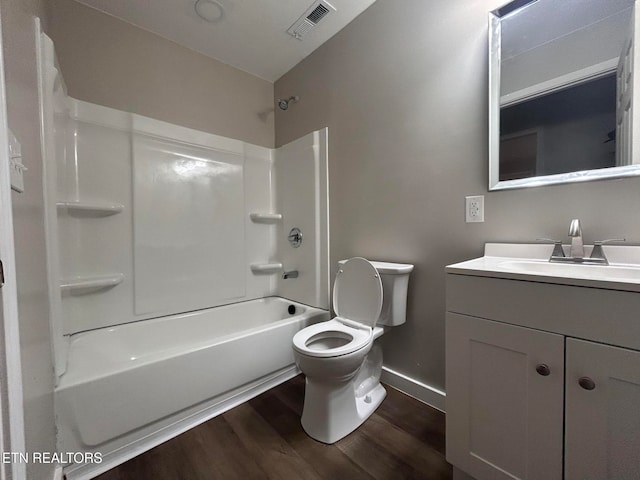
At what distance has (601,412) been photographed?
0.64 metres

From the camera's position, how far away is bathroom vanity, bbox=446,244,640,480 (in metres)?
0.62

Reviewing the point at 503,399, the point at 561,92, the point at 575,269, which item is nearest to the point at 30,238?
the point at 503,399

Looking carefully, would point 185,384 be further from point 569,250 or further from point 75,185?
point 569,250

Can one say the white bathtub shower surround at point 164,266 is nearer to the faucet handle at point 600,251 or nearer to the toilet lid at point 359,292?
the toilet lid at point 359,292

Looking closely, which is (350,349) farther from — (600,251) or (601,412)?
(600,251)

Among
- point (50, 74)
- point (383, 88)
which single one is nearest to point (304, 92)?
point (383, 88)

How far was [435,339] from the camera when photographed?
4.53 feet

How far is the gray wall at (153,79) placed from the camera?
1550 mm

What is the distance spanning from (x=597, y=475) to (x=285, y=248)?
2.08 metres

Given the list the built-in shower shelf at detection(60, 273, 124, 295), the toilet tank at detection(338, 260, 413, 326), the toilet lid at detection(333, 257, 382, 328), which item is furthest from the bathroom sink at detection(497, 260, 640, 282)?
the built-in shower shelf at detection(60, 273, 124, 295)

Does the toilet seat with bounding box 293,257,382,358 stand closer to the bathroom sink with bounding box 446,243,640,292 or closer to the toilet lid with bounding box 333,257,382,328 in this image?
the toilet lid with bounding box 333,257,382,328

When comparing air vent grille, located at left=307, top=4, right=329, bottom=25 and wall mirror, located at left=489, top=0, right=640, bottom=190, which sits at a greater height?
air vent grille, located at left=307, top=4, right=329, bottom=25

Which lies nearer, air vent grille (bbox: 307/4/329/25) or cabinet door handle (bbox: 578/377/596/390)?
cabinet door handle (bbox: 578/377/596/390)

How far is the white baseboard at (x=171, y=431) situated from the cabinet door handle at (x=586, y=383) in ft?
4.91
